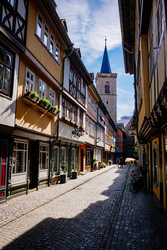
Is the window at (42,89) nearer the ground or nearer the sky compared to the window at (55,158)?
nearer the sky

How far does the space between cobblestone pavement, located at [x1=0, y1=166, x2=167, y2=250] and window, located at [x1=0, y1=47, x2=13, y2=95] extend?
15.3 feet

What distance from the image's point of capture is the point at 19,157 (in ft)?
33.4

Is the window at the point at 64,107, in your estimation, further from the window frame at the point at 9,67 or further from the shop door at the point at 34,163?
the window frame at the point at 9,67

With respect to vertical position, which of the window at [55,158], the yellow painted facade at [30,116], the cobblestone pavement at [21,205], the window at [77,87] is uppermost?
the window at [77,87]

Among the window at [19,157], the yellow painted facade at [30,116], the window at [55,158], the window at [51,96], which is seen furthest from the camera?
the window at [55,158]

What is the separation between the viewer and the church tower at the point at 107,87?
59.1m

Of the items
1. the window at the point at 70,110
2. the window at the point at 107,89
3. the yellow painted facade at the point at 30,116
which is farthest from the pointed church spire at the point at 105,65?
the yellow painted facade at the point at 30,116

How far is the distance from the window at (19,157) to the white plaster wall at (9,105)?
1.63m

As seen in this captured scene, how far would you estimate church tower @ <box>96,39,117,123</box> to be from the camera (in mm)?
59094

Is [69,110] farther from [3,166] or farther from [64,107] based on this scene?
[3,166]

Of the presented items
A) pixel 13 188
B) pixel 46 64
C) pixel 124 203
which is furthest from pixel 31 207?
pixel 46 64

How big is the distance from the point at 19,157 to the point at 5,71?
4.00 metres

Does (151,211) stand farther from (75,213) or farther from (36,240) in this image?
(36,240)

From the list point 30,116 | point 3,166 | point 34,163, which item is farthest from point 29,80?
point 34,163
